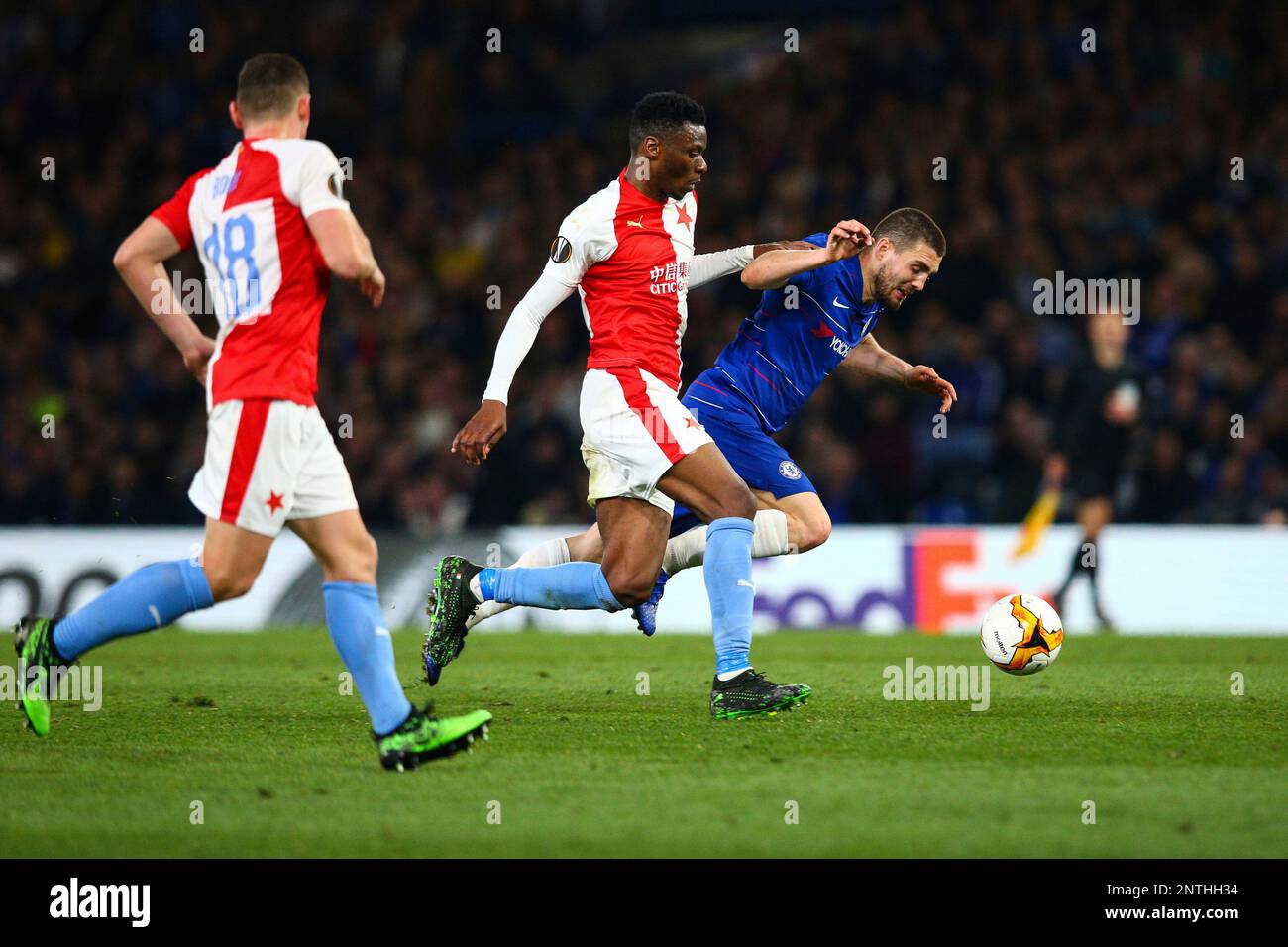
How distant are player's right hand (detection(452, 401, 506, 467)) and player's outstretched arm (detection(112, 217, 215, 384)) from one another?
0.91m

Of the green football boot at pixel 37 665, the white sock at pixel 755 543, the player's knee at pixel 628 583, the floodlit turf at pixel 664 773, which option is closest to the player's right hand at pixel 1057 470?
the floodlit turf at pixel 664 773

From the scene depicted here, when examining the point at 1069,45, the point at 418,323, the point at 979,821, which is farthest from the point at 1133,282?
the point at 979,821

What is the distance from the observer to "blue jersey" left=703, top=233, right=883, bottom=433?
6.97 meters

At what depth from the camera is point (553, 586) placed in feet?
20.7

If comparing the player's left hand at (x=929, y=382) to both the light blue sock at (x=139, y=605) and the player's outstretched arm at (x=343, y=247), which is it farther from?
the light blue sock at (x=139, y=605)

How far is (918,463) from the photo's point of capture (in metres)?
13.6

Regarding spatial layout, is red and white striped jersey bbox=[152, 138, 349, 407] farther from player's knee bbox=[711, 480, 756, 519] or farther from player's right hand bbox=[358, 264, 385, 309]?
player's knee bbox=[711, 480, 756, 519]

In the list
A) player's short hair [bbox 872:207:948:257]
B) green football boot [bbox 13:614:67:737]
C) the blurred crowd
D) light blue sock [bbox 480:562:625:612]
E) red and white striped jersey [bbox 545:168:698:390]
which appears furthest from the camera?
the blurred crowd

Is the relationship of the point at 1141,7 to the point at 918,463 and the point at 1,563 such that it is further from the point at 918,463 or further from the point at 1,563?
the point at 1,563

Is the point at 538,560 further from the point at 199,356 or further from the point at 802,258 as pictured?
the point at 199,356

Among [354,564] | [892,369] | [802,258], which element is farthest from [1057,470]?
[354,564]

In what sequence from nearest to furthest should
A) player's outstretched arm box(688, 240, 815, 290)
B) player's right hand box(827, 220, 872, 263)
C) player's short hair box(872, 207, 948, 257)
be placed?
player's right hand box(827, 220, 872, 263) < player's outstretched arm box(688, 240, 815, 290) < player's short hair box(872, 207, 948, 257)

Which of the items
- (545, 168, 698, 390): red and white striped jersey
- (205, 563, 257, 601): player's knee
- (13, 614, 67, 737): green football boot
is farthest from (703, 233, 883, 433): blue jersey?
(13, 614, 67, 737): green football boot

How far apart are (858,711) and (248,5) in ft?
48.7
